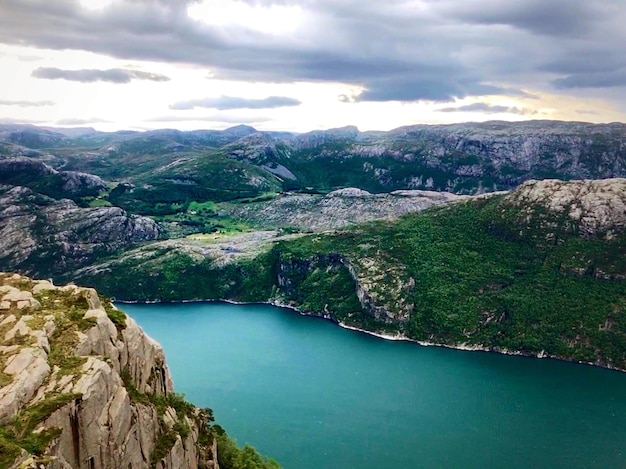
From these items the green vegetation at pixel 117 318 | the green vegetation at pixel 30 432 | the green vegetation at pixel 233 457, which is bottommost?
the green vegetation at pixel 233 457

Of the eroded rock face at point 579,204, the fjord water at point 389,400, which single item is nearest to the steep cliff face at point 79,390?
the fjord water at point 389,400

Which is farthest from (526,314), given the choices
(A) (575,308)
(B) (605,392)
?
(B) (605,392)

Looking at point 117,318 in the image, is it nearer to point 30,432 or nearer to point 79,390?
point 79,390

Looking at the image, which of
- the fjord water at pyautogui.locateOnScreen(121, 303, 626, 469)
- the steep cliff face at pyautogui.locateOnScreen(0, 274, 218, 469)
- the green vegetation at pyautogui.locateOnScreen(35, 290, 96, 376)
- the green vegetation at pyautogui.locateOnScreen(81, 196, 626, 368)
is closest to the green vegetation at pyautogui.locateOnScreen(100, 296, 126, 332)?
the steep cliff face at pyautogui.locateOnScreen(0, 274, 218, 469)

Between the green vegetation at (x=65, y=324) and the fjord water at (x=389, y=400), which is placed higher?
the green vegetation at (x=65, y=324)

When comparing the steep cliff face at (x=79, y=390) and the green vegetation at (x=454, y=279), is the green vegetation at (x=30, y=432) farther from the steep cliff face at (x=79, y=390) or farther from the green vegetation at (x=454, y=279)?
the green vegetation at (x=454, y=279)
